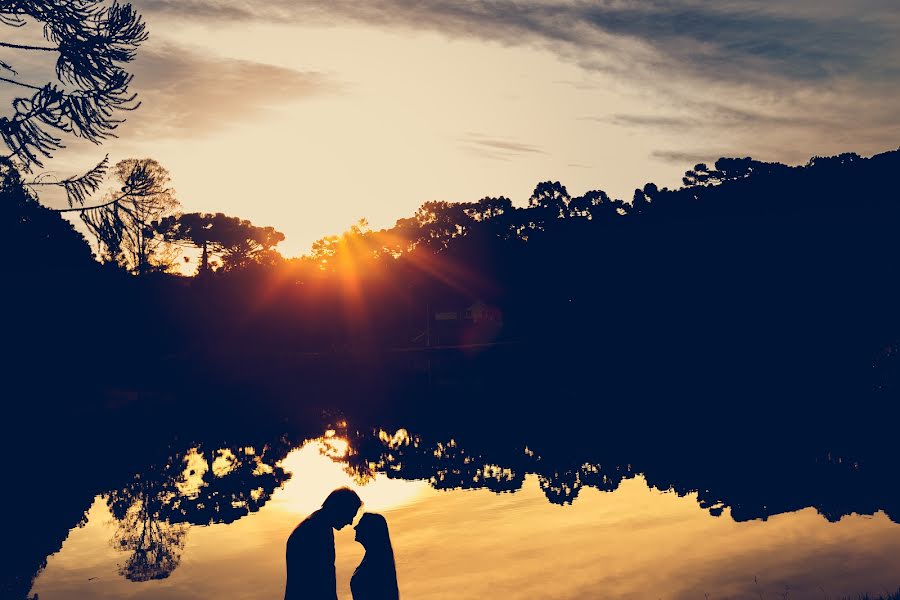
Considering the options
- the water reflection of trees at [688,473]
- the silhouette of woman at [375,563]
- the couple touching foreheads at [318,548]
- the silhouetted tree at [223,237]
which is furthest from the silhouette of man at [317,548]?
the silhouetted tree at [223,237]

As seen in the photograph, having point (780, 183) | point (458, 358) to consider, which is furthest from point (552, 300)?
point (780, 183)

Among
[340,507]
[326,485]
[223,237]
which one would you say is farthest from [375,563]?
[223,237]

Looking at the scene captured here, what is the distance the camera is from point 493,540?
10547 millimetres

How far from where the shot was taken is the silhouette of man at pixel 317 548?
524cm

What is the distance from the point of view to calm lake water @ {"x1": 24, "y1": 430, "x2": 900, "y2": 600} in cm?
865

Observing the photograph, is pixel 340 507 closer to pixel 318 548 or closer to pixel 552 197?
pixel 318 548

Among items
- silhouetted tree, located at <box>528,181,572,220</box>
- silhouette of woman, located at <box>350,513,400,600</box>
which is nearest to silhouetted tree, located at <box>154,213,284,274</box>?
silhouetted tree, located at <box>528,181,572,220</box>

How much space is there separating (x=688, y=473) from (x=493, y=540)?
4.67 metres

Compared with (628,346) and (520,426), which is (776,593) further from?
(628,346)

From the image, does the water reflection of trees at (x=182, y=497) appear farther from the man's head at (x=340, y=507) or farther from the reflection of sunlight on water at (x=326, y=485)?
the man's head at (x=340, y=507)

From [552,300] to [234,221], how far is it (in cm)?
4121

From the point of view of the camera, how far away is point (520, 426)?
1966cm

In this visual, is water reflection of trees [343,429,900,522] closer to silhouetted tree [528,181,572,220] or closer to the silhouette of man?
the silhouette of man

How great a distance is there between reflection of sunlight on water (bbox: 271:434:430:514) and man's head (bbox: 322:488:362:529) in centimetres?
706
